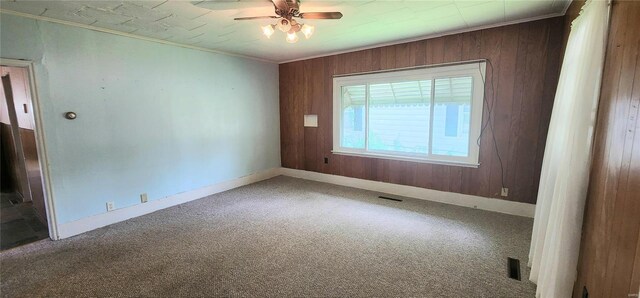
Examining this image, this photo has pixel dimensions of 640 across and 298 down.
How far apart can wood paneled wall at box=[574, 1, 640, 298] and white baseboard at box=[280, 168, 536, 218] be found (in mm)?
2084

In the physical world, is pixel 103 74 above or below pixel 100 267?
above

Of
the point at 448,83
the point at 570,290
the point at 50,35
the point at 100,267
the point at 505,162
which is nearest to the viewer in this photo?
the point at 570,290

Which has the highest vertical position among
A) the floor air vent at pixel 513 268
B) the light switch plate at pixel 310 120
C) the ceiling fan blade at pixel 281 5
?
the ceiling fan blade at pixel 281 5

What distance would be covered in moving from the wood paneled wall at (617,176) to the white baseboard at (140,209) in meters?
4.58

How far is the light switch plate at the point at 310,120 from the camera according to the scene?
530 centimetres

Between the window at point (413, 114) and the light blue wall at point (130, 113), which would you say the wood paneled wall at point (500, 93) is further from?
the light blue wall at point (130, 113)

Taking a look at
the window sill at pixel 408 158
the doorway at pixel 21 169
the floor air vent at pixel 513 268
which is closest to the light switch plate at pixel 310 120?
the window sill at pixel 408 158

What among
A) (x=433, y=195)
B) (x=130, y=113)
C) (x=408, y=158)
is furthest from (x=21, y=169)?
(x=433, y=195)

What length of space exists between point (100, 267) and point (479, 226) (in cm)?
403

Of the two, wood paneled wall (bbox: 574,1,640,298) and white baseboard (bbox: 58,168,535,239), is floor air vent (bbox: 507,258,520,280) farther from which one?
white baseboard (bbox: 58,168,535,239)

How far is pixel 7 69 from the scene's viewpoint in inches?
133

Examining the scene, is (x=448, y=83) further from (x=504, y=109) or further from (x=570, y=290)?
(x=570, y=290)

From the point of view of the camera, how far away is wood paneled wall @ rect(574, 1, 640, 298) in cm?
119

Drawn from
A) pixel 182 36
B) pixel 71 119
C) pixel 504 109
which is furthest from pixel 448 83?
pixel 71 119
